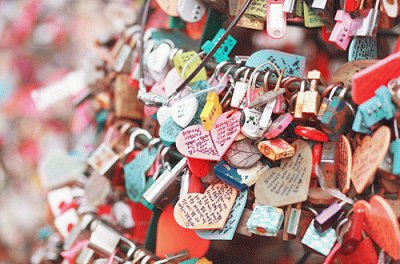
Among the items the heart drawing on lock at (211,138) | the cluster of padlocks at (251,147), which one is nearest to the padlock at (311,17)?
the cluster of padlocks at (251,147)

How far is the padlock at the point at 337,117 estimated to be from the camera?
2.00 ft

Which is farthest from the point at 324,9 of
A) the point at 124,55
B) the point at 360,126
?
the point at 124,55

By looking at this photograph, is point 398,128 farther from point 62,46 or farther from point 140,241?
point 62,46

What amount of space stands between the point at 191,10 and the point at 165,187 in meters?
0.20

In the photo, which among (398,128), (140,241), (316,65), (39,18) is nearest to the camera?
(398,128)

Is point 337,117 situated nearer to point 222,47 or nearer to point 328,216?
point 328,216

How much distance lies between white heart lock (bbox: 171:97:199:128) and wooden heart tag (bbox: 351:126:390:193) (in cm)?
19

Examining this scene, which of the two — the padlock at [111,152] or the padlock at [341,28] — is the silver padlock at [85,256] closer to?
the padlock at [111,152]

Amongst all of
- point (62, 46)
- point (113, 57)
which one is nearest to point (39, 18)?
point (62, 46)

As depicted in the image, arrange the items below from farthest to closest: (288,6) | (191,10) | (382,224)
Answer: (191,10), (288,6), (382,224)

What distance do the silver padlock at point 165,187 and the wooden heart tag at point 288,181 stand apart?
0.11 m

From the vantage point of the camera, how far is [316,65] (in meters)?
1.03

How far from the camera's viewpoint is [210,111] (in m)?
0.70

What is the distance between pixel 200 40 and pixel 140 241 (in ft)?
0.90
